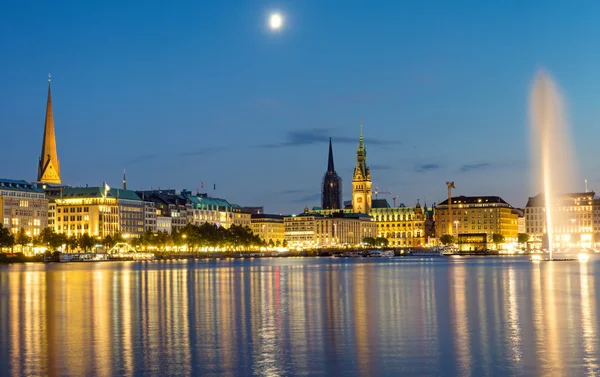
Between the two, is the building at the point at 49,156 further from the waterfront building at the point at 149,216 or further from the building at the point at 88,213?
the waterfront building at the point at 149,216

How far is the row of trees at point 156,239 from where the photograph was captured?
465 feet

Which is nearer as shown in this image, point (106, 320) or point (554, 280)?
point (106, 320)

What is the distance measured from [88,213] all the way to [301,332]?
143834mm

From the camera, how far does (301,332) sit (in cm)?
3155

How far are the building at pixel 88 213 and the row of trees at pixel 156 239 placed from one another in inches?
165

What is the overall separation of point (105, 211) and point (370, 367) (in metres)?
151

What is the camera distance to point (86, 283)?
65.2m

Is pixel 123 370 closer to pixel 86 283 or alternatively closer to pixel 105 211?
pixel 86 283

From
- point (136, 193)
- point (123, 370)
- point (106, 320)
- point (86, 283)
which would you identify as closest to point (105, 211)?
point (136, 193)

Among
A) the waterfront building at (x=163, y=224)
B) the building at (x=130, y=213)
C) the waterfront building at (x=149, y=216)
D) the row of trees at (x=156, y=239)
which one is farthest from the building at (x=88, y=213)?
the waterfront building at (x=163, y=224)

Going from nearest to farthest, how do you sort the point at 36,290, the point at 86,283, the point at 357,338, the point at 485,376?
the point at 485,376, the point at 357,338, the point at 36,290, the point at 86,283

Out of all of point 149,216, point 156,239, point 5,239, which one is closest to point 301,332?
point 5,239

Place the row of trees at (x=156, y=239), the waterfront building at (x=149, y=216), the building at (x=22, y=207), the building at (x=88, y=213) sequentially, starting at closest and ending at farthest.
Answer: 1. the row of trees at (x=156, y=239)
2. the building at (x=22, y=207)
3. the building at (x=88, y=213)
4. the waterfront building at (x=149, y=216)

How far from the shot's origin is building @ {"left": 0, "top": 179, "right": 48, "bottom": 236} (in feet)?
499
